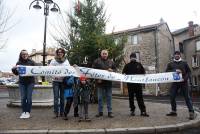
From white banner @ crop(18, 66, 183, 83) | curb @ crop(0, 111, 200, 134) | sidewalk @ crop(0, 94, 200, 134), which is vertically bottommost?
curb @ crop(0, 111, 200, 134)

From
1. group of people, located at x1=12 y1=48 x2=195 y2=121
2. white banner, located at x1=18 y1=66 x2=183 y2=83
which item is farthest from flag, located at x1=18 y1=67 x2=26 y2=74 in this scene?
group of people, located at x1=12 y1=48 x2=195 y2=121

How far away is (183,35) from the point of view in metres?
55.8

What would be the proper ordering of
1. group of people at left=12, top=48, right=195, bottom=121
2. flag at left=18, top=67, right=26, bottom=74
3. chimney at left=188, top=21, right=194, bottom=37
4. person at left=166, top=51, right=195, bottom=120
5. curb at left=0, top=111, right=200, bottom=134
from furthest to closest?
chimney at left=188, top=21, right=194, bottom=37
person at left=166, top=51, right=195, bottom=120
flag at left=18, top=67, right=26, bottom=74
group of people at left=12, top=48, right=195, bottom=121
curb at left=0, top=111, right=200, bottom=134

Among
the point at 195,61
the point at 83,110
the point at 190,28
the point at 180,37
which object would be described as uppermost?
the point at 190,28

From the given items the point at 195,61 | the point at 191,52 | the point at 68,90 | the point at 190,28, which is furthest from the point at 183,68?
the point at 190,28

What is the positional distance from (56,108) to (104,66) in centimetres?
193

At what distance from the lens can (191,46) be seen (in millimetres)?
51875

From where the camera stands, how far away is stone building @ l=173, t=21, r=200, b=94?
50.0 m

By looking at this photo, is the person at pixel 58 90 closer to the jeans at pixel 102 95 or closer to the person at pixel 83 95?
the person at pixel 83 95

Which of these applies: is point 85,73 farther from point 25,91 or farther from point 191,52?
point 191,52

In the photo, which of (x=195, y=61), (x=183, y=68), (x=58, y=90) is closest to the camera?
(x=58, y=90)

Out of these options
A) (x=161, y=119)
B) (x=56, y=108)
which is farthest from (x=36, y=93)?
(x=161, y=119)

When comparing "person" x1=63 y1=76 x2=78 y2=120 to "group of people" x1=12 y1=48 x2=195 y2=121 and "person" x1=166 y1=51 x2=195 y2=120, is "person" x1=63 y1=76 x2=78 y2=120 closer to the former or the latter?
"group of people" x1=12 y1=48 x2=195 y2=121

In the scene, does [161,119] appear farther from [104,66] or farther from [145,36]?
[145,36]
